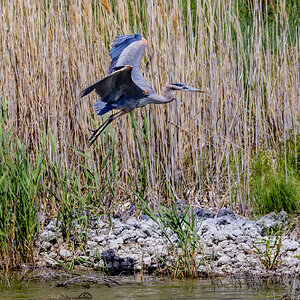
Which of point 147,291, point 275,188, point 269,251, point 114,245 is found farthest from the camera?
point 275,188

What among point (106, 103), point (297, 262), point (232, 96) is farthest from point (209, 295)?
point (232, 96)

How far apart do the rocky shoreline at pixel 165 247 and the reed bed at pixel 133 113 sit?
0.32 metres

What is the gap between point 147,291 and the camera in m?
3.45

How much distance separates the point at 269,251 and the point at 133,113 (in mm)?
1770

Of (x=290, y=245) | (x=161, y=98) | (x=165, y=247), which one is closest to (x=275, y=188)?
(x=290, y=245)

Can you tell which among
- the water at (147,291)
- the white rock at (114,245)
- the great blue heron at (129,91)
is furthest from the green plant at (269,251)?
the great blue heron at (129,91)

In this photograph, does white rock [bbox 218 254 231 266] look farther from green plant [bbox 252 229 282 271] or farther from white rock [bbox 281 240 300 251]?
white rock [bbox 281 240 300 251]

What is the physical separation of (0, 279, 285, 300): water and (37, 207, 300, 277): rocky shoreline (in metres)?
0.25

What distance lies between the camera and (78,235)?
14.3 feet

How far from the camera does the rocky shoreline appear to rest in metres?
3.90

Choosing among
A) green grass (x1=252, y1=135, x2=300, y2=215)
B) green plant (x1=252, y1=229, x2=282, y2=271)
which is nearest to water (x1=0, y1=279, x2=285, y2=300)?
green plant (x1=252, y1=229, x2=282, y2=271)

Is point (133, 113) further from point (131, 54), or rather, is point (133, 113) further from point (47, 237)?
point (47, 237)

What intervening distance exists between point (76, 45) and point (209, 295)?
2.55m

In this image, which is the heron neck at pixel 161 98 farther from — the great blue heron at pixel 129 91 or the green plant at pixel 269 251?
the green plant at pixel 269 251
